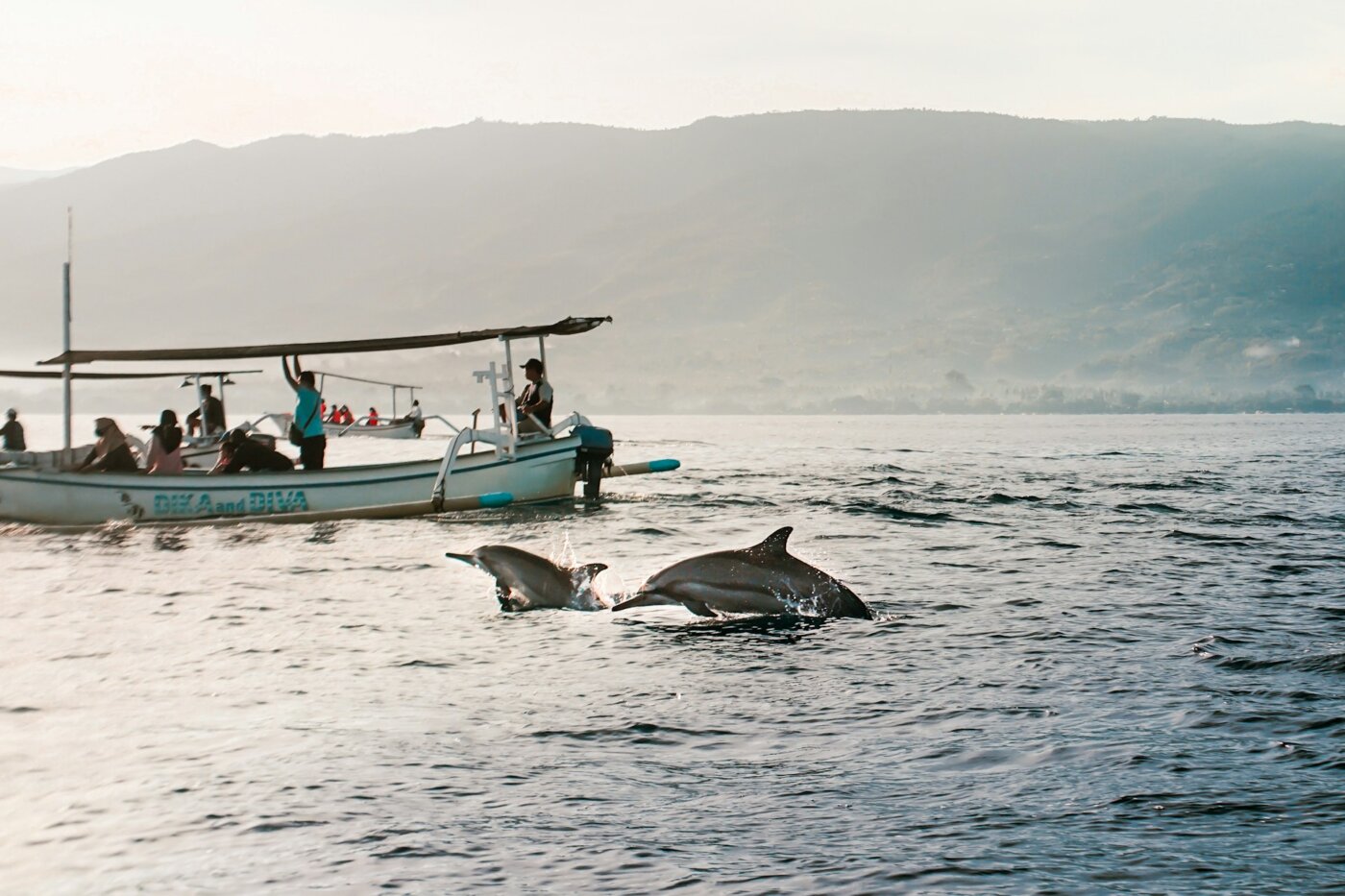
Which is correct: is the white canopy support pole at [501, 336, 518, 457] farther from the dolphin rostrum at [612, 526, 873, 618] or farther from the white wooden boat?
the dolphin rostrum at [612, 526, 873, 618]

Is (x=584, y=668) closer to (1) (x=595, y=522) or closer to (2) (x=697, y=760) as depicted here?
(2) (x=697, y=760)

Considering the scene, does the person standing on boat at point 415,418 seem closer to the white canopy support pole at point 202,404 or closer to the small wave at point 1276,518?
the white canopy support pole at point 202,404

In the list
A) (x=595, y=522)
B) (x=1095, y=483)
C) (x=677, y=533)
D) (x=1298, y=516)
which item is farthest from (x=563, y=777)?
(x=1095, y=483)

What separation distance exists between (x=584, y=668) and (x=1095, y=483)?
116 feet

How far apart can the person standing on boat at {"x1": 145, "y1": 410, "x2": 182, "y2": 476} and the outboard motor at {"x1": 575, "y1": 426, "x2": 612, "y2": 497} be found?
875 centimetres

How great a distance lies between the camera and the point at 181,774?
8.89 meters

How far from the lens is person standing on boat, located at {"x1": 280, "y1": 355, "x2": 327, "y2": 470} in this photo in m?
26.6

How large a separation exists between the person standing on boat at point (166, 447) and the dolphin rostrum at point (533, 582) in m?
13.3

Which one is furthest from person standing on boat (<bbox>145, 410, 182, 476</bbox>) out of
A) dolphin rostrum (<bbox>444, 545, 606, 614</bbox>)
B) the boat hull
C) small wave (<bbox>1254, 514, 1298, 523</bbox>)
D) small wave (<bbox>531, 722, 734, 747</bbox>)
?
small wave (<bbox>1254, 514, 1298, 523</bbox>)

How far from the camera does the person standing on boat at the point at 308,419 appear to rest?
2656 cm

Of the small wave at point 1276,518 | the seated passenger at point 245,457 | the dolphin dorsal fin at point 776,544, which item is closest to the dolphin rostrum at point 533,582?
the dolphin dorsal fin at point 776,544

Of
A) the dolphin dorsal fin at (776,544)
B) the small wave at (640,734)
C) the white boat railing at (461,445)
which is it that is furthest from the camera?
the white boat railing at (461,445)

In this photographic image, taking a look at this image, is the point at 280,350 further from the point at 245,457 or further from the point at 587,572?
the point at 587,572

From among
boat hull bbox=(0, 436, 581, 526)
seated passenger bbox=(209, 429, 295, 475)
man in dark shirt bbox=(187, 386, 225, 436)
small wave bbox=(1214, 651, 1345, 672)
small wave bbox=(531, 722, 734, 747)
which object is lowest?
small wave bbox=(531, 722, 734, 747)
